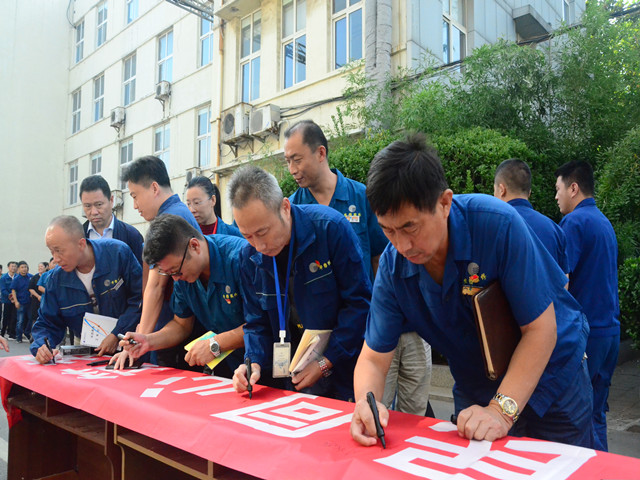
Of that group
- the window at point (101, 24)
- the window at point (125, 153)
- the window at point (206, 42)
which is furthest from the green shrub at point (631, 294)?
the window at point (101, 24)

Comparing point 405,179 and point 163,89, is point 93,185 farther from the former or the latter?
point 163,89

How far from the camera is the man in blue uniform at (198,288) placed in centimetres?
229

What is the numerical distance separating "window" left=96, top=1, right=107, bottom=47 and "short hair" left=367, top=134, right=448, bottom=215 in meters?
17.5

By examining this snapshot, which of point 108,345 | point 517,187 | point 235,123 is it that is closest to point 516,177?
point 517,187

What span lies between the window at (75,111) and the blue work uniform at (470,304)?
18.6 meters

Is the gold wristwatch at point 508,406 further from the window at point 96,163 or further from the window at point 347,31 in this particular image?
the window at point 96,163

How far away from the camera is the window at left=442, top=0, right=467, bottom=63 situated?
8.55 metres

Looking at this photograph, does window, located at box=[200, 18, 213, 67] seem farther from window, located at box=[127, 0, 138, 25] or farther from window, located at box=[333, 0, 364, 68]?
window, located at box=[333, 0, 364, 68]

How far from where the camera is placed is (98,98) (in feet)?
53.6

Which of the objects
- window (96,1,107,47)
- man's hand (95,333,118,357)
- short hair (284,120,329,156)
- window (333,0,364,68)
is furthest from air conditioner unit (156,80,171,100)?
short hair (284,120,329,156)

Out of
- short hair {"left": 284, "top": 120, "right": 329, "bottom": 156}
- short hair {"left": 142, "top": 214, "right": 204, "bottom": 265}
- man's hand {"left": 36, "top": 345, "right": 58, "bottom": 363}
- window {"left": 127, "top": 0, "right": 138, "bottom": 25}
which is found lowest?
man's hand {"left": 36, "top": 345, "right": 58, "bottom": 363}

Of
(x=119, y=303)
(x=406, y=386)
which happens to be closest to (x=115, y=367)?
(x=119, y=303)

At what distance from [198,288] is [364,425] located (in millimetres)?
1378

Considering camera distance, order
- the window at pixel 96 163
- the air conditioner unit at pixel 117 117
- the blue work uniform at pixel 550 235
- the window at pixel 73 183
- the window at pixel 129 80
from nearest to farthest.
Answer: the blue work uniform at pixel 550 235 → the air conditioner unit at pixel 117 117 → the window at pixel 129 80 → the window at pixel 96 163 → the window at pixel 73 183
